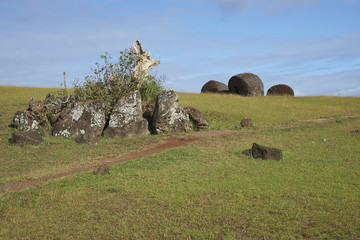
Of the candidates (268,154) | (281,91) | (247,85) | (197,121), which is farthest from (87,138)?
(281,91)

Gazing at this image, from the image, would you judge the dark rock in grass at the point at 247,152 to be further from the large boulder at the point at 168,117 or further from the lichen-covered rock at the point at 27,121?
the lichen-covered rock at the point at 27,121

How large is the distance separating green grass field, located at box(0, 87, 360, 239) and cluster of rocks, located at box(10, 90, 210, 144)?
79.3 inches

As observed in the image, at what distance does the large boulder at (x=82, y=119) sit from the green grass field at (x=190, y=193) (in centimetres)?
192

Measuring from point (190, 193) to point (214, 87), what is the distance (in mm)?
38786

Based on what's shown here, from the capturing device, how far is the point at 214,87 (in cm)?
4641

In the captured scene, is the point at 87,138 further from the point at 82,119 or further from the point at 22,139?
the point at 22,139

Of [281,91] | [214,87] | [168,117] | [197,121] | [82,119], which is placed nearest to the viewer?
[82,119]

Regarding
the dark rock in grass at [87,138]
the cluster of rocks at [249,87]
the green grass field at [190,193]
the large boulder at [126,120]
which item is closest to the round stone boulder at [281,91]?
the cluster of rocks at [249,87]

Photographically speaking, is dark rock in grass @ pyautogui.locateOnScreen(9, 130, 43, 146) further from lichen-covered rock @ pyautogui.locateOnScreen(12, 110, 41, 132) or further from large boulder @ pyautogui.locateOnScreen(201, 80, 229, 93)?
large boulder @ pyautogui.locateOnScreen(201, 80, 229, 93)

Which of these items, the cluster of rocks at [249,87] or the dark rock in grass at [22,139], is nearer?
the dark rock in grass at [22,139]

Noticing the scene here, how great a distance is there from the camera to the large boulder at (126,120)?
58.4 feet

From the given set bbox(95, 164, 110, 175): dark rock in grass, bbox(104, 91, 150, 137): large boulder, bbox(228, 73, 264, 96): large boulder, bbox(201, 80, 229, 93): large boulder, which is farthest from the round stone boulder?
bbox(95, 164, 110, 175): dark rock in grass

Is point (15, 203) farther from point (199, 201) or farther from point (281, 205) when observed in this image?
point (281, 205)

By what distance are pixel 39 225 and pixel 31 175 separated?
4545 mm
